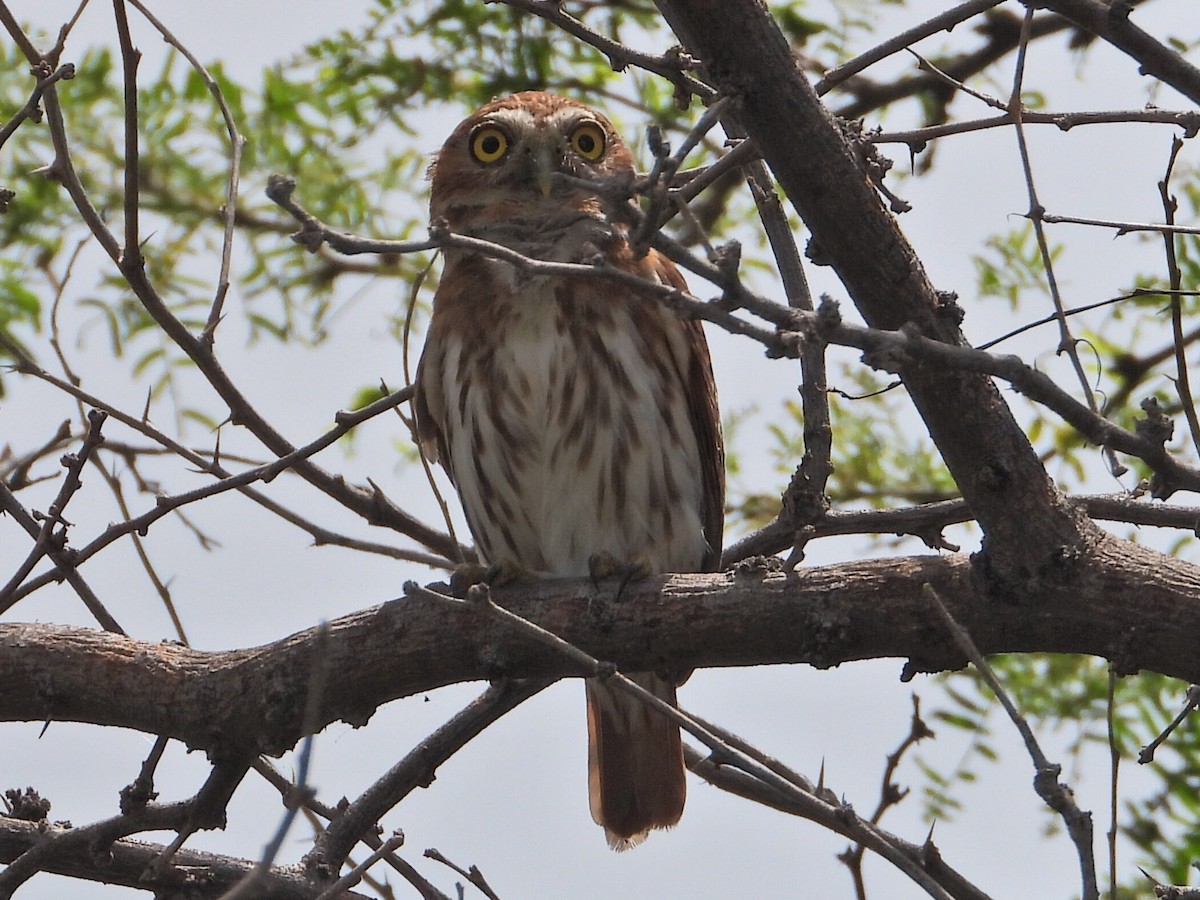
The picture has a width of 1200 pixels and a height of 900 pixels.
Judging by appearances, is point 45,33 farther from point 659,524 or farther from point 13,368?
point 659,524

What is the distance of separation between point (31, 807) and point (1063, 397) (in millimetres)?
2182

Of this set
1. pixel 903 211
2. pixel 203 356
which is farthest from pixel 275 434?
pixel 903 211

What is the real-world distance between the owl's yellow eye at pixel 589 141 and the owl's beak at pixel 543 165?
115 mm

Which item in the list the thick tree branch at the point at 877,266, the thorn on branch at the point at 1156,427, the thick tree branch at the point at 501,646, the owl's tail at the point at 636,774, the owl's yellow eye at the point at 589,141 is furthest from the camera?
the owl's yellow eye at the point at 589,141

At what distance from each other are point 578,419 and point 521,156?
101 cm

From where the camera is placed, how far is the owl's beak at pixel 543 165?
465 centimetres

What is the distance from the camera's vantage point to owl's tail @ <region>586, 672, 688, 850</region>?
15.1 feet

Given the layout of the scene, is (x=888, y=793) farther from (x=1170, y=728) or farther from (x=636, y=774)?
(x=636, y=774)

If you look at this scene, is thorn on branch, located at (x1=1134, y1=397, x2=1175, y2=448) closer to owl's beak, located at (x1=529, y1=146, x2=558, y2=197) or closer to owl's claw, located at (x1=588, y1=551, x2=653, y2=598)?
owl's claw, located at (x1=588, y1=551, x2=653, y2=598)

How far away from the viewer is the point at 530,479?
4.38m

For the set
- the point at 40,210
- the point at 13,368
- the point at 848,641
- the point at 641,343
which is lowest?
the point at 848,641

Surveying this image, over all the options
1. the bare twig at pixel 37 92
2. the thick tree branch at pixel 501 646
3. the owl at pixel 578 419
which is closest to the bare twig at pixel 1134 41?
the thick tree branch at pixel 501 646

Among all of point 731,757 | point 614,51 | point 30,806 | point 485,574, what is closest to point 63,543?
point 30,806

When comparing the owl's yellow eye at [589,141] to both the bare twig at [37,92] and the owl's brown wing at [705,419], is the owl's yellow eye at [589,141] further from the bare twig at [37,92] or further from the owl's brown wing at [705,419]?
the bare twig at [37,92]
